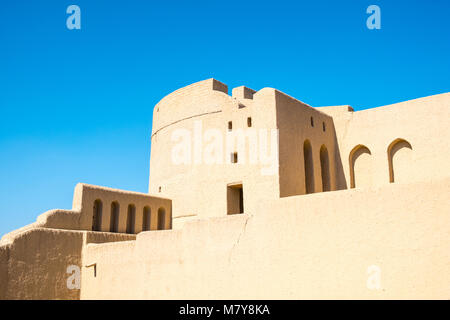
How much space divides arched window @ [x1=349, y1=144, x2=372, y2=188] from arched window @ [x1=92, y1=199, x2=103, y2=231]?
342 inches

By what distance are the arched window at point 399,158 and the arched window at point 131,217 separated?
8.95 metres

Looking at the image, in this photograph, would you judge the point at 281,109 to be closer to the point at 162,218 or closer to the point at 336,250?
the point at 336,250

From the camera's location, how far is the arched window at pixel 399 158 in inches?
563

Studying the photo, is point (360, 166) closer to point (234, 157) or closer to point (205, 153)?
point (234, 157)

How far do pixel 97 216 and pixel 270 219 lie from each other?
7414mm

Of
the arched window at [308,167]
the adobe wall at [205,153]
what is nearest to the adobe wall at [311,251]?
the adobe wall at [205,153]

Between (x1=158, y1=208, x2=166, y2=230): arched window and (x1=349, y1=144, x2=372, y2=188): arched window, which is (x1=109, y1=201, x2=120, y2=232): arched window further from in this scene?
(x1=349, y1=144, x2=372, y2=188): arched window

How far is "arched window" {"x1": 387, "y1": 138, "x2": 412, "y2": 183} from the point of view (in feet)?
47.0

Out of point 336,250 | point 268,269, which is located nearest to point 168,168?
point 268,269

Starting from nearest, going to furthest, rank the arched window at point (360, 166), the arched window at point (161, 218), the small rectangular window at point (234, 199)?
the small rectangular window at point (234, 199) → the arched window at point (360, 166) → the arched window at point (161, 218)

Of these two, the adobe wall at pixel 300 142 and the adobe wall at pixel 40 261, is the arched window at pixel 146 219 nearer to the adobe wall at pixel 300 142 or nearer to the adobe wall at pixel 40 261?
the adobe wall at pixel 40 261

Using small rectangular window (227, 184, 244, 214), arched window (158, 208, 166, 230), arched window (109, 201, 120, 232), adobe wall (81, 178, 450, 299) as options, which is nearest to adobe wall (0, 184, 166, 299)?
arched window (109, 201, 120, 232)

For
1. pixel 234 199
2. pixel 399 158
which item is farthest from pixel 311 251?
pixel 399 158
